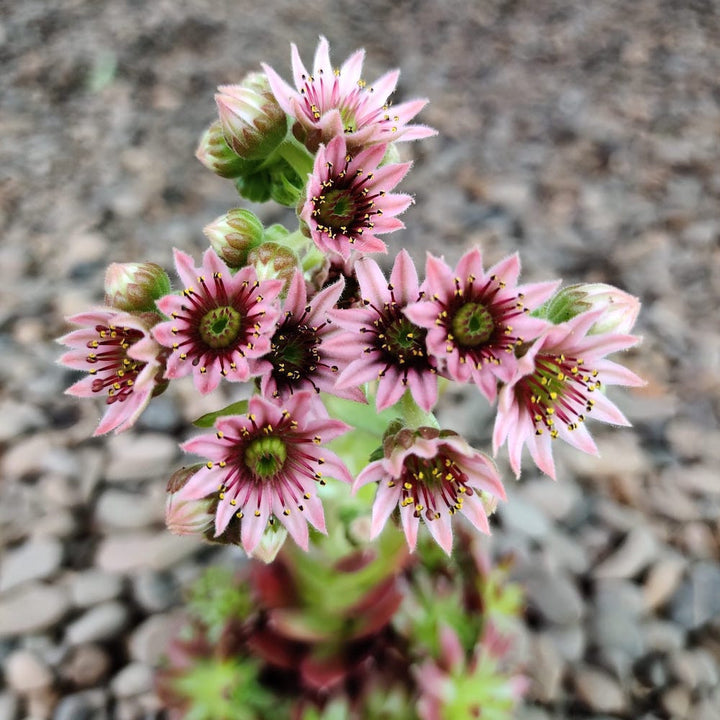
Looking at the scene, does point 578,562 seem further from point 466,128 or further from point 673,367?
point 466,128

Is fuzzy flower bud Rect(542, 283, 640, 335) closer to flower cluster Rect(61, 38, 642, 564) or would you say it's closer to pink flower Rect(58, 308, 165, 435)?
flower cluster Rect(61, 38, 642, 564)

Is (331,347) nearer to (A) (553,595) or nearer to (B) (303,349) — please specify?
(B) (303,349)

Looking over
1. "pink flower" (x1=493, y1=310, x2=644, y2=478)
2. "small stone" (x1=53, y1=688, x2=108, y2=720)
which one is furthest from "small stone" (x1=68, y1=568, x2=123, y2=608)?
"pink flower" (x1=493, y1=310, x2=644, y2=478)

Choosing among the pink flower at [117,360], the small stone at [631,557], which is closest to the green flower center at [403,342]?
the pink flower at [117,360]

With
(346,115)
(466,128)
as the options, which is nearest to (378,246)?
(346,115)

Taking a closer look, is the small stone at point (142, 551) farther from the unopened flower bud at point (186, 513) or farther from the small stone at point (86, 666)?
the unopened flower bud at point (186, 513)

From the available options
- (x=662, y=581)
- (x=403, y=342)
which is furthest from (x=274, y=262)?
(x=662, y=581)
